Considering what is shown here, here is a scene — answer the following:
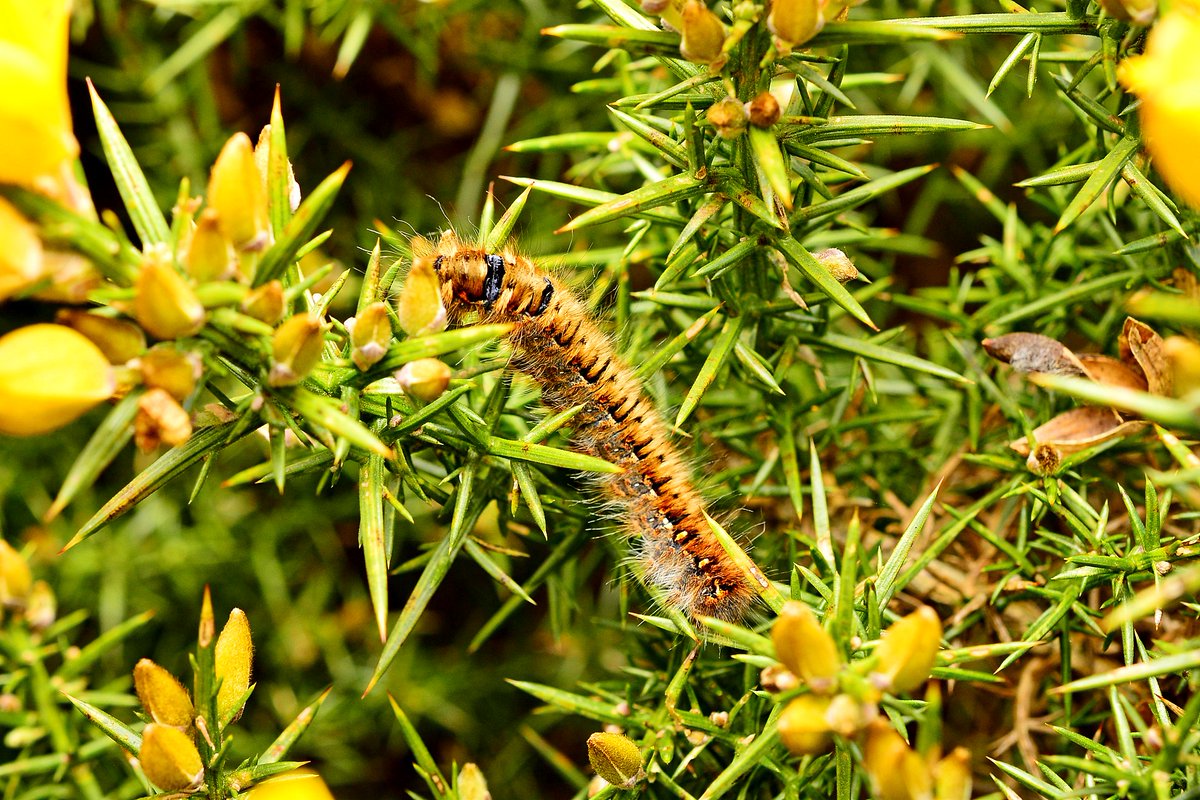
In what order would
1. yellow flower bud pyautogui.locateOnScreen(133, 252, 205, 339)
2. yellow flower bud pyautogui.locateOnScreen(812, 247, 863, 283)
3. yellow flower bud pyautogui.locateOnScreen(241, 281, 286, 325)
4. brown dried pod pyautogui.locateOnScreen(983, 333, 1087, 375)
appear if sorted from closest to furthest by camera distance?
yellow flower bud pyautogui.locateOnScreen(133, 252, 205, 339) < yellow flower bud pyautogui.locateOnScreen(241, 281, 286, 325) < yellow flower bud pyautogui.locateOnScreen(812, 247, 863, 283) < brown dried pod pyautogui.locateOnScreen(983, 333, 1087, 375)

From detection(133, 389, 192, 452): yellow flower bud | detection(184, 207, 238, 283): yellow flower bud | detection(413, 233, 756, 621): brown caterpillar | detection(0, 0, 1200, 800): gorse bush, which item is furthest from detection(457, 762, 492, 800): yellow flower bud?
detection(184, 207, 238, 283): yellow flower bud

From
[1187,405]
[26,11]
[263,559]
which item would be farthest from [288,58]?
[1187,405]

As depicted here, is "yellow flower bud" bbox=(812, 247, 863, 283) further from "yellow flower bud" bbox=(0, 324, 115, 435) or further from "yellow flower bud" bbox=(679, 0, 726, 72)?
"yellow flower bud" bbox=(0, 324, 115, 435)

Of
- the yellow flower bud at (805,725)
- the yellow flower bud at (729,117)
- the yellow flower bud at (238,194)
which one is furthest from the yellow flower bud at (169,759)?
the yellow flower bud at (729,117)

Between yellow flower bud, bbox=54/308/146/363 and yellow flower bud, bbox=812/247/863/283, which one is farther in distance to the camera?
yellow flower bud, bbox=812/247/863/283

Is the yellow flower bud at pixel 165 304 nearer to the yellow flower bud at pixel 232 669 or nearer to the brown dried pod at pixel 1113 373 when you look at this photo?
the yellow flower bud at pixel 232 669

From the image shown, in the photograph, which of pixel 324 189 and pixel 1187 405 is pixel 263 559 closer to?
pixel 324 189
